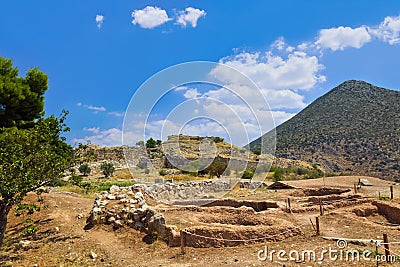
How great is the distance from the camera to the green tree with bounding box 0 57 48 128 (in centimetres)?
A: 1398

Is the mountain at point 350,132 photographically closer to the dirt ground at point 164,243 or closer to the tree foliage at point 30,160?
the dirt ground at point 164,243

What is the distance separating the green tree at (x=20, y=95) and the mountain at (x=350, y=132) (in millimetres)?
32613

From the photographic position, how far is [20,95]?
1416cm

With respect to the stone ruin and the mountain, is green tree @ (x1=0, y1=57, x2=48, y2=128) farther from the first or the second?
the mountain

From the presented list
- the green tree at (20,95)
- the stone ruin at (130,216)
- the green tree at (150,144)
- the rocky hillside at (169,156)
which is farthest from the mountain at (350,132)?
the green tree at (20,95)

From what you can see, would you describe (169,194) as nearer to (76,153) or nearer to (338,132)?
(76,153)

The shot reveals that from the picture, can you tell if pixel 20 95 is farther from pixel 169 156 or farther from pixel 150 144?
pixel 150 144

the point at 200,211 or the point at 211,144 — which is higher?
the point at 211,144

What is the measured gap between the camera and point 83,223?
11.0 meters

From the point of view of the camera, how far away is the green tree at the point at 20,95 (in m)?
14.0

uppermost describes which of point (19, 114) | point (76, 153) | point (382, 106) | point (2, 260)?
point (382, 106)

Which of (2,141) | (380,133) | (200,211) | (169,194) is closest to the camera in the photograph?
(2,141)

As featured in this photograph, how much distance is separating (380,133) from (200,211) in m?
40.4

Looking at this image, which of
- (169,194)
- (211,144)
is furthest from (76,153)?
(211,144)
